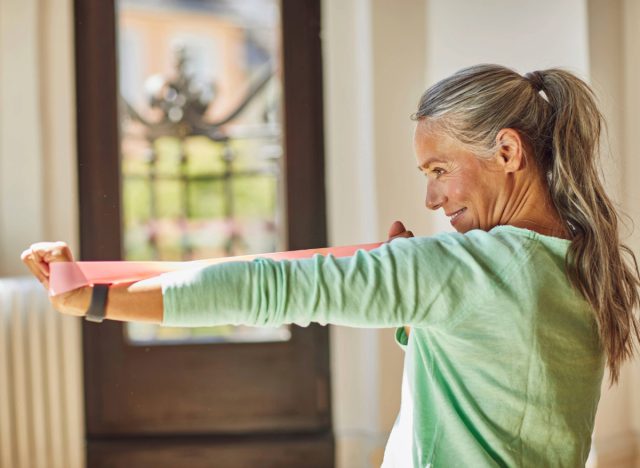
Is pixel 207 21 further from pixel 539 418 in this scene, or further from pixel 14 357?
pixel 539 418

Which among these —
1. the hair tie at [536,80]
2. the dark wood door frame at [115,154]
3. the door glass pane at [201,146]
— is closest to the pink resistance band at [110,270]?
the hair tie at [536,80]

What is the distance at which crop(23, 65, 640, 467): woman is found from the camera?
852 millimetres

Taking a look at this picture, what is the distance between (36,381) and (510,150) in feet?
7.13

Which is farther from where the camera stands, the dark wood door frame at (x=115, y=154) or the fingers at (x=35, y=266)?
the dark wood door frame at (x=115, y=154)

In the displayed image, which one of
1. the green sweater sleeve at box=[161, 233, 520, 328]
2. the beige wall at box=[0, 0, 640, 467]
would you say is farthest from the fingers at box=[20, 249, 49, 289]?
the beige wall at box=[0, 0, 640, 467]

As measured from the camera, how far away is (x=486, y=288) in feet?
2.92

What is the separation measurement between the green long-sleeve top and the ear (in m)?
0.12

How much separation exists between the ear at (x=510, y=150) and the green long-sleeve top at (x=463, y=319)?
120 mm

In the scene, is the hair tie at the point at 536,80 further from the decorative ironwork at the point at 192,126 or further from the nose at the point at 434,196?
the decorative ironwork at the point at 192,126

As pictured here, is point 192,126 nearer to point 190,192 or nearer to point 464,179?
point 190,192

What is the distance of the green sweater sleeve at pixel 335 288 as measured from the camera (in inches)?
32.9

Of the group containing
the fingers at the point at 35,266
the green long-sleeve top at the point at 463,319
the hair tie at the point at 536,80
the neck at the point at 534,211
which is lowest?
the green long-sleeve top at the point at 463,319

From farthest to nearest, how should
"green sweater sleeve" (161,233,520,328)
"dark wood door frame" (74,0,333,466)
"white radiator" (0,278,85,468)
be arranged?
"dark wood door frame" (74,0,333,466) → "white radiator" (0,278,85,468) → "green sweater sleeve" (161,233,520,328)

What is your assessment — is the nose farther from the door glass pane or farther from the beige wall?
the door glass pane
